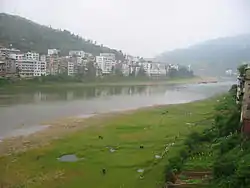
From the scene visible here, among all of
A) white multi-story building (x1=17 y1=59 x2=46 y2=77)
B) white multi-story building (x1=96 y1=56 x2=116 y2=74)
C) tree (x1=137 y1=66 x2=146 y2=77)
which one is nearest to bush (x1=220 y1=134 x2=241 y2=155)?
white multi-story building (x1=17 y1=59 x2=46 y2=77)

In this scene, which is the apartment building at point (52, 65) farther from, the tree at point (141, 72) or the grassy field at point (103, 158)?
the grassy field at point (103, 158)

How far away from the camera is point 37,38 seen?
3102 centimetres

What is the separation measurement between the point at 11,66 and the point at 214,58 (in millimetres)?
39364

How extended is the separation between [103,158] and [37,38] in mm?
26515

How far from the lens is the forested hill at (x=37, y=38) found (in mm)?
27422

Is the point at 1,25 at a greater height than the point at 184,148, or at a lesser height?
greater

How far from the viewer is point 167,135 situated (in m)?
7.36

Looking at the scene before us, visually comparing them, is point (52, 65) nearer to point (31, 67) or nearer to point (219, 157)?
point (31, 67)

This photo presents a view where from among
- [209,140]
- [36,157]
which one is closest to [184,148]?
[209,140]

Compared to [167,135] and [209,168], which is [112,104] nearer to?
[167,135]

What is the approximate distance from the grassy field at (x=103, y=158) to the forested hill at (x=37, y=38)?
61.5 ft

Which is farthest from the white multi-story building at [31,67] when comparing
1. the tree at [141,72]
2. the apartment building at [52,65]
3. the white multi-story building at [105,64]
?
A: the tree at [141,72]

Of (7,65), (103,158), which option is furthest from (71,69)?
(103,158)

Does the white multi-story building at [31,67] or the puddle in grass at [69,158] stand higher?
the white multi-story building at [31,67]
